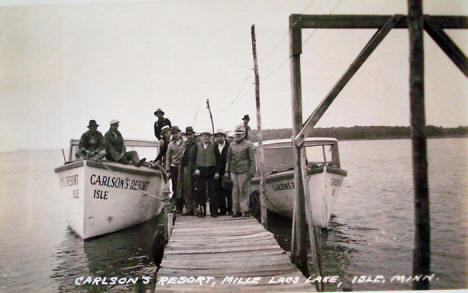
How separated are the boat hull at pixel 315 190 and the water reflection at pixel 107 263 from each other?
12.9ft

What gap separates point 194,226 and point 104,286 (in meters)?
2.15

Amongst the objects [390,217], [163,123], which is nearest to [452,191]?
[390,217]

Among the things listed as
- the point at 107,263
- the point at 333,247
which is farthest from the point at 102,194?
the point at 333,247

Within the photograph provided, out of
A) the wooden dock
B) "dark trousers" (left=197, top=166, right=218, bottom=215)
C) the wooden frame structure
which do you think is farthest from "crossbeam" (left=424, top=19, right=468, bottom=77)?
"dark trousers" (left=197, top=166, right=218, bottom=215)

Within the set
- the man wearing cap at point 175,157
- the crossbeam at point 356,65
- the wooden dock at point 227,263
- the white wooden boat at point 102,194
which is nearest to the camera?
the wooden dock at point 227,263

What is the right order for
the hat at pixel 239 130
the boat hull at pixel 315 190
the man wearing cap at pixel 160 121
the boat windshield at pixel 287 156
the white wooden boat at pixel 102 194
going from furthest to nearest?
the boat windshield at pixel 287 156
the man wearing cap at pixel 160 121
the boat hull at pixel 315 190
the white wooden boat at pixel 102 194
the hat at pixel 239 130

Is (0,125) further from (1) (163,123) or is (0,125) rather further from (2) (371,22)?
(2) (371,22)

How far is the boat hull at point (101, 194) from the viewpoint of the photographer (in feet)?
31.1

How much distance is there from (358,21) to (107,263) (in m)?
7.34

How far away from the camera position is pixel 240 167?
7.91m

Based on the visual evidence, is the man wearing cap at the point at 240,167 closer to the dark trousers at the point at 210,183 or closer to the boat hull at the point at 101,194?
the dark trousers at the point at 210,183

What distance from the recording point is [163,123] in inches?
415

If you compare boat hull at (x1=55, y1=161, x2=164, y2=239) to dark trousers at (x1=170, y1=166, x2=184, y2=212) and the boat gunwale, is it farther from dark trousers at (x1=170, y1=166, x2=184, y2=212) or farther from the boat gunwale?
dark trousers at (x1=170, y1=166, x2=184, y2=212)

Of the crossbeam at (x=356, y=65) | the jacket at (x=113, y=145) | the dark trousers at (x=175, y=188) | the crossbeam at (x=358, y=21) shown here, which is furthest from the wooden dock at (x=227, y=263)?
the jacket at (x=113, y=145)
